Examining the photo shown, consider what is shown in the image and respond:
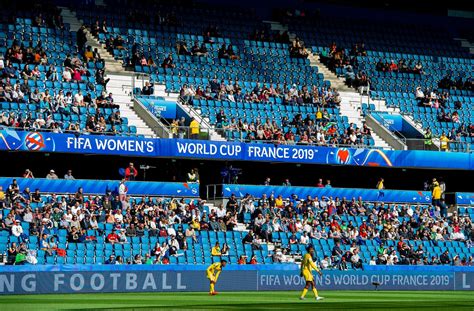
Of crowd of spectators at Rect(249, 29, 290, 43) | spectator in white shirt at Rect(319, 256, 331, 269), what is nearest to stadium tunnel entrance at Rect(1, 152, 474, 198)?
→ spectator in white shirt at Rect(319, 256, 331, 269)

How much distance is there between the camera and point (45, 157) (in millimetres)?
44469

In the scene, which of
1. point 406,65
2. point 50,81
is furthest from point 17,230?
point 406,65

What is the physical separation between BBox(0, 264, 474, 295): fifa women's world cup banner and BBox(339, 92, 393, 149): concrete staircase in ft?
32.6

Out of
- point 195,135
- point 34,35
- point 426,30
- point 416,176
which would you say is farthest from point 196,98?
point 426,30

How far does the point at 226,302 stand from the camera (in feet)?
100

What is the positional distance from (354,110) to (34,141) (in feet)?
60.1

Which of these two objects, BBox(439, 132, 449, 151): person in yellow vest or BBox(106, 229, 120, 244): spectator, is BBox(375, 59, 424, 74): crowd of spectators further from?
BBox(106, 229, 120, 244): spectator

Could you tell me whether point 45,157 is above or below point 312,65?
below

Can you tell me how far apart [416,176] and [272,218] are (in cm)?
1165

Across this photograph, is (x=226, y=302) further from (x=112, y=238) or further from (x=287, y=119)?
(x=287, y=119)

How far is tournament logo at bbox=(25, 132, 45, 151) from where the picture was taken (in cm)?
4181

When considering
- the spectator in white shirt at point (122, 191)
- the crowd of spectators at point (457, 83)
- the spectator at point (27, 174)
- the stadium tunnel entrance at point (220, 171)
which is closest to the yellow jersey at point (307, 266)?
the spectator in white shirt at point (122, 191)

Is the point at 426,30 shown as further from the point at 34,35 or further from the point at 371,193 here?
the point at 34,35

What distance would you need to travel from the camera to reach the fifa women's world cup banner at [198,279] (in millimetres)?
34062
